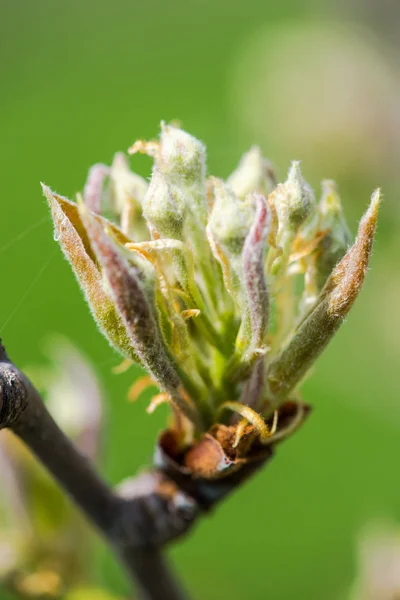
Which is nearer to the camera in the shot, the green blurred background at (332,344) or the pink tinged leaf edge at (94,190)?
the pink tinged leaf edge at (94,190)

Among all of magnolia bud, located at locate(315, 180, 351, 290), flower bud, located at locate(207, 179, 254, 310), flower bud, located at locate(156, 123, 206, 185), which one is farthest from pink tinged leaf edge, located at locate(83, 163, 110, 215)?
magnolia bud, located at locate(315, 180, 351, 290)

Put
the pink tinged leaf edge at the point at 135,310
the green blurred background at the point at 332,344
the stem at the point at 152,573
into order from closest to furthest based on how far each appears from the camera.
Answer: the pink tinged leaf edge at the point at 135,310 → the stem at the point at 152,573 → the green blurred background at the point at 332,344

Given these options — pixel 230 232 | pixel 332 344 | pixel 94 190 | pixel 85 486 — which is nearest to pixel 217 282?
pixel 230 232

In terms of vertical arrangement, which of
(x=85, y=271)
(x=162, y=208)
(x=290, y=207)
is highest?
(x=290, y=207)

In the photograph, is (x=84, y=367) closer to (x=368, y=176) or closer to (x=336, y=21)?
(x=368, y=176)

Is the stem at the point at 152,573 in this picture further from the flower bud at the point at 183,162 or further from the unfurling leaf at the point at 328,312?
the flower bud at the point at 183,162

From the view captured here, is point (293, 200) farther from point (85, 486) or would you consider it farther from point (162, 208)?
point (85, 486)

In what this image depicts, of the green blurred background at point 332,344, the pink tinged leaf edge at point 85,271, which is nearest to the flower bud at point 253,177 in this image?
the pink tinged leaf edge at point 85,271

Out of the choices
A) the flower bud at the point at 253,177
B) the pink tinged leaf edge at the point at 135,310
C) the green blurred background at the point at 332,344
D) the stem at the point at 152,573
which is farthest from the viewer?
the green blurred background at the point at 332,344

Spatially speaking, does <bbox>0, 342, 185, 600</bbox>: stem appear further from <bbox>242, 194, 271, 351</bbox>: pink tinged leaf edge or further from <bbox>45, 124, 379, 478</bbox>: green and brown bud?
<bbox>242, 194, 271, 351</bbox>: pink tinged leaf edge

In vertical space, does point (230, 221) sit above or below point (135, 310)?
above
